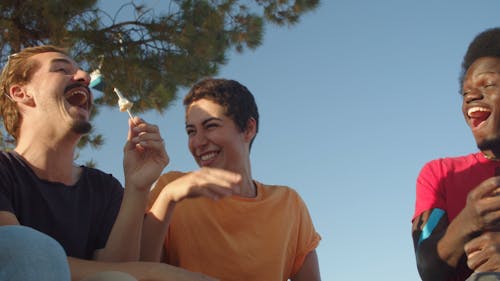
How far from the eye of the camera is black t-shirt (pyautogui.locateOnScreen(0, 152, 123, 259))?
6.87 ft

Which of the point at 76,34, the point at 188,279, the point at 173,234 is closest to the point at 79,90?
the point at 173,234

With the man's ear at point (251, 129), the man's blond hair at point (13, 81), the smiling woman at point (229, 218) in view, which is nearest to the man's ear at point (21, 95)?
the man's blond hair at point (13, 81)

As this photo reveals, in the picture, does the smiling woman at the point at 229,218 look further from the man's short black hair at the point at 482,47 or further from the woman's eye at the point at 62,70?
the man's short black hair at the point at 482,47

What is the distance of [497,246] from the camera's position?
73.1 inches

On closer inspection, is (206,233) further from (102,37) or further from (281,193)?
(102,37)

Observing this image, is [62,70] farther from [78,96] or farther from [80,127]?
[80,127]

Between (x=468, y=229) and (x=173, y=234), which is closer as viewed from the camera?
(x=468, y=229)

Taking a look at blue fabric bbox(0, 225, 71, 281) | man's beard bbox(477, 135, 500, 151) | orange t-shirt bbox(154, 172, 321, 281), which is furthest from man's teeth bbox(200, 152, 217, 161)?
blue fabric bbox(0, 225, 71, 281)

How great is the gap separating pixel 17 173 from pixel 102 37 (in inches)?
158

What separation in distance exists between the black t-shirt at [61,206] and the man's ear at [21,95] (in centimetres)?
26

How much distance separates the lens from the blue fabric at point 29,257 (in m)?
1.29

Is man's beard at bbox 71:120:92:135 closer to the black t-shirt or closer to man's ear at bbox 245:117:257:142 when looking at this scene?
the black t-shirt

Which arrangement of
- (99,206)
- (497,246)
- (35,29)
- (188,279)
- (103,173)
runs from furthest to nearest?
(35,29) → (103,173) → (99,206) → (188,279) → (497,246)

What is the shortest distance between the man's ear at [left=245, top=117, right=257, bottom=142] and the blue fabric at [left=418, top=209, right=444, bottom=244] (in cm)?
110
